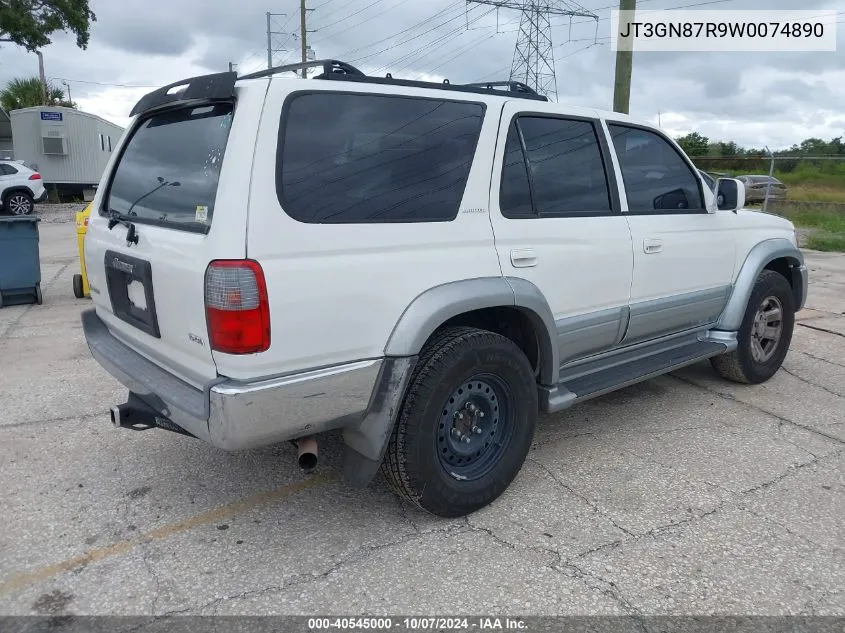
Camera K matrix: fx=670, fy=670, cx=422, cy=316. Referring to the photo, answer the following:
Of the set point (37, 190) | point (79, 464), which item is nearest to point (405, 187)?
point (79, 464)

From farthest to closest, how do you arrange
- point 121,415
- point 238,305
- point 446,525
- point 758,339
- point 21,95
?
point 21,95, point 758,339, point 446,525, point 121,415, point 238,305

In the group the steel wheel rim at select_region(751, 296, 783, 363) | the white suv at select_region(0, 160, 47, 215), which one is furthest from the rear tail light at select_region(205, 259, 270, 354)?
the white suv at select_region(0, 160, 47, 215)

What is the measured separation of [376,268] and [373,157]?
0.48 meters

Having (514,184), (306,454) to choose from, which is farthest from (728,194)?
(306,454)

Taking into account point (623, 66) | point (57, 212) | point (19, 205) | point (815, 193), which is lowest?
point (57, 212)

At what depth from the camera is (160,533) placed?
3.02m

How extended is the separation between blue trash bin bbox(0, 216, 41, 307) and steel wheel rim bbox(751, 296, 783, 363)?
7334 mm

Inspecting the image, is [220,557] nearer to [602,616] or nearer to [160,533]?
[160,533]

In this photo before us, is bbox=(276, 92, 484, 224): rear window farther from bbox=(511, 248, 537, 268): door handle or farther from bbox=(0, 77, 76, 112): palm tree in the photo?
bbox=(0, 77, 76, 112): palm tree

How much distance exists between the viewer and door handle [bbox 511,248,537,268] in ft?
10.4

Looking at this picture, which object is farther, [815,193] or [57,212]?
[57,212]

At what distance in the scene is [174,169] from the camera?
298cm

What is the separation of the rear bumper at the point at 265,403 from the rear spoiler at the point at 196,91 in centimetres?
113

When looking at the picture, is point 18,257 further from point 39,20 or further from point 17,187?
point 39,20
